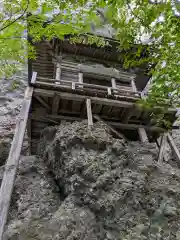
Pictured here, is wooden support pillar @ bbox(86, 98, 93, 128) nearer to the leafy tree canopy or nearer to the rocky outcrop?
the rocky outcrop

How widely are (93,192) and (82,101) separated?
12.7ft

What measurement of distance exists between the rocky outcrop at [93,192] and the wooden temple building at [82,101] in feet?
2.50

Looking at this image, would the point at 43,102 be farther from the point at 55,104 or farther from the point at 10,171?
the point at 10,171

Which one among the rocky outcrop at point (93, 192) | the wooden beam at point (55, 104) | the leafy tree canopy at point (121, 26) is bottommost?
the rocky outcrop at point (93, 192)

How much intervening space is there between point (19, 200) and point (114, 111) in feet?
17.1

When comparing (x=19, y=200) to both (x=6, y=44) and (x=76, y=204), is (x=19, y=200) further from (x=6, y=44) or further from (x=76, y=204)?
(x=6, y=44)

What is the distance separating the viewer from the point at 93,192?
17.9 feet

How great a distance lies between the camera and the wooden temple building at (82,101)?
7064mm

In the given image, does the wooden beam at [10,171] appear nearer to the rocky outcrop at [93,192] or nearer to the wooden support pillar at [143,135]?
the rocky outcrop at [93,192]

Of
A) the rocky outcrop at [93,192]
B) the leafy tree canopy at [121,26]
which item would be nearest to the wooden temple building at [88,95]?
the rocky outcrop at [93,192]

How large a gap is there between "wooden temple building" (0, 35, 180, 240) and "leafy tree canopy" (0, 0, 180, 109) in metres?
2.30

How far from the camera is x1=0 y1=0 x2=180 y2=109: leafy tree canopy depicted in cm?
366

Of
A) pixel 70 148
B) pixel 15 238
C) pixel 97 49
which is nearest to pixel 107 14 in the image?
pixel 70 148

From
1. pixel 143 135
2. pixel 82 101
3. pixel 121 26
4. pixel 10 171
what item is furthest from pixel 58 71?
pixel 121 26
